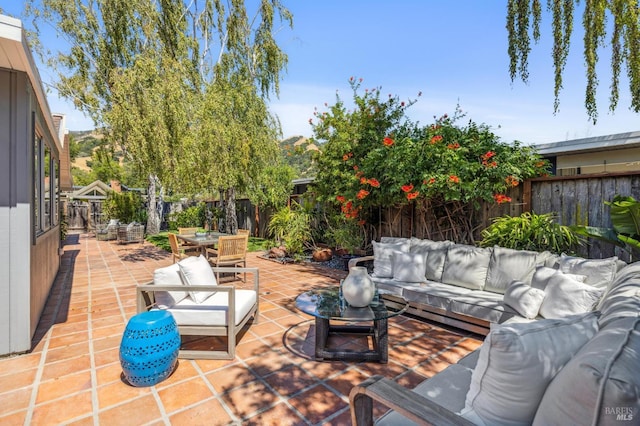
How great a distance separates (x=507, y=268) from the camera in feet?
13.7

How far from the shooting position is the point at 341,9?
705cm

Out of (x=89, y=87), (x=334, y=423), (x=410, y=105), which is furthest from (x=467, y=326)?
(x=89, y=87)

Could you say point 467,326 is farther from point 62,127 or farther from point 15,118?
point 62,127

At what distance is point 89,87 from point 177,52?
4520 mm

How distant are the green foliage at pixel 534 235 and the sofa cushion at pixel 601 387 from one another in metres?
3.74

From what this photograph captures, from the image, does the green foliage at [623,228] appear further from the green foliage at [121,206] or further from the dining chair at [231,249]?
the green foliage at [121,206]

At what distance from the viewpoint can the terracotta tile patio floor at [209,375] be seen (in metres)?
2.46

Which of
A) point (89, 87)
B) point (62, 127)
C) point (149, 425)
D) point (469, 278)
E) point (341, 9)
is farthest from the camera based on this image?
point (89, 87)

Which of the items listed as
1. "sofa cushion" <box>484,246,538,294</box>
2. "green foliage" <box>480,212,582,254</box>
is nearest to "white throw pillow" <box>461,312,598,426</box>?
"sofa cushion" <box>484,246,538,294</box>

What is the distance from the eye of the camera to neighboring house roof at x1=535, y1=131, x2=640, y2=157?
5.80 meters

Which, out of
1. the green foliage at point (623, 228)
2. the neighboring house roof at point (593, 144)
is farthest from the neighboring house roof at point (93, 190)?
the green foliage at point (623, 228)

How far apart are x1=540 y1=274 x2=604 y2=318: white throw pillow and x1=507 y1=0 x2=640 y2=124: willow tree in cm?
329

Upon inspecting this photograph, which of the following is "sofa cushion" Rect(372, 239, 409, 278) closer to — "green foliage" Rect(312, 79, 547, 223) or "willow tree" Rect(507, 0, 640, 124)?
"green foliage" Rect(312, 79, 547, 223)

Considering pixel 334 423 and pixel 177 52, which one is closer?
pixel 334 423
